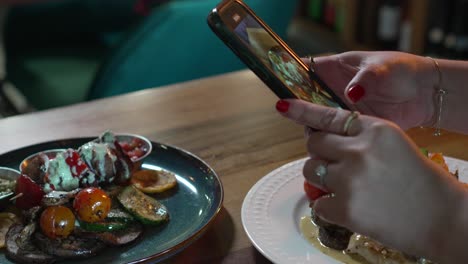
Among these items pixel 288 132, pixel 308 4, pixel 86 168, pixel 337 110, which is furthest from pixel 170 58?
pixel 308 4

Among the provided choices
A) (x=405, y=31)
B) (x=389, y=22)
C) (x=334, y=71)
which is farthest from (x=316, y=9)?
(x=334, y=71)

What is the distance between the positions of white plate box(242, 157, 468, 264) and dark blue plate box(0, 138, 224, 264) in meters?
0.05

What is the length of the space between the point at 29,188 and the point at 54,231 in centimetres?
11

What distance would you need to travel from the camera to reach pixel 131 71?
1.91 m

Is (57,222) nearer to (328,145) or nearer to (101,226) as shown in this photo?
(101,226)

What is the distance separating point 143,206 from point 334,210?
301 mm

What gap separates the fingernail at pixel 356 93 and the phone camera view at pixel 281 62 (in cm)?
10

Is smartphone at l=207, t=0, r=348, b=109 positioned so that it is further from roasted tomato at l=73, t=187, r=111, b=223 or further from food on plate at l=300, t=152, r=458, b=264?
roasted tomato at l=73, t=187, r=111, b=223

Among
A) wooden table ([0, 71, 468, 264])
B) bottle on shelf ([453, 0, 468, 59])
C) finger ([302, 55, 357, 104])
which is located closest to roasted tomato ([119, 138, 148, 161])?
wooden table ([0, 71, 468, 264])

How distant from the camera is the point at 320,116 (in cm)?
72

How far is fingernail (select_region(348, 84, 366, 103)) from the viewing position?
0.91 m

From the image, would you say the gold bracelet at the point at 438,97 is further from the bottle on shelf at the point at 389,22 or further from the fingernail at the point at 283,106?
the bottle on shelf at the point at 389,22

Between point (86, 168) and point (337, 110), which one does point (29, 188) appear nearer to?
point (86, 168)

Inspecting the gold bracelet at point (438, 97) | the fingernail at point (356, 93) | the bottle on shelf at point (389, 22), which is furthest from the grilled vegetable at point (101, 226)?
the bottle on shelf at point (389, 22)
